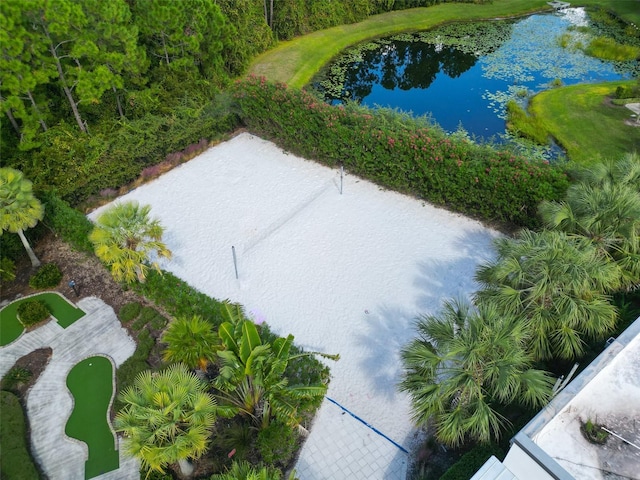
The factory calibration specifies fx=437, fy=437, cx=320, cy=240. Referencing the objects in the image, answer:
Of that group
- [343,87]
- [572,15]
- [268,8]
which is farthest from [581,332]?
[572,15]

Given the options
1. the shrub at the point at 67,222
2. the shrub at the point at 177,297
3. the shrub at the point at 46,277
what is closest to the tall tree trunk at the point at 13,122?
the shrub at the point at 67,222

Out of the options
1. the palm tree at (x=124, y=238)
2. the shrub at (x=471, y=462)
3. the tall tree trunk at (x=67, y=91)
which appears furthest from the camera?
the tall tree trunk at (x=67, y=91)

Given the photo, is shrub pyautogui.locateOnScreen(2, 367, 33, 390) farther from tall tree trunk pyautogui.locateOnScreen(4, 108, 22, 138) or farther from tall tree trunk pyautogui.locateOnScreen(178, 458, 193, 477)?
tall tree trunk pyautogui.locateOnScreen(4, 108, 22, 138)

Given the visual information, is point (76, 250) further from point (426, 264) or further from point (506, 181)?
point (506, 181)

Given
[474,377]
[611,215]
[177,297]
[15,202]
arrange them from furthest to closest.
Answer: [15,202]
[177,297]
[611,215]
[474,377]

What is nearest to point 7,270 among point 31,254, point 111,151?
point 31,254

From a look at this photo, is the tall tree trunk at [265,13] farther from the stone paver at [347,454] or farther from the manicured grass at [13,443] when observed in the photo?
the stone paver at [347,454]

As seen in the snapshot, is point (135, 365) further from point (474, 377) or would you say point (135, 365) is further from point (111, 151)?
point (111, 151)
